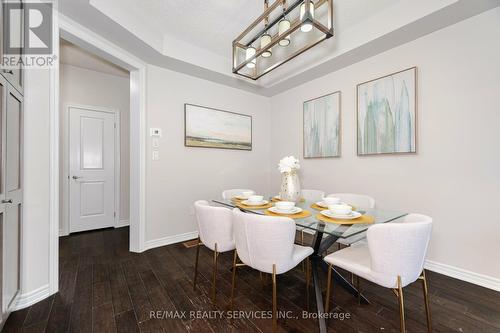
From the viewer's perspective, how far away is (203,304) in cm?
169

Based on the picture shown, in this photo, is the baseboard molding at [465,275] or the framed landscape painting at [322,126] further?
the framed landscape painting at [322,126]

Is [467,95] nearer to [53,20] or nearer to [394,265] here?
[394,265]

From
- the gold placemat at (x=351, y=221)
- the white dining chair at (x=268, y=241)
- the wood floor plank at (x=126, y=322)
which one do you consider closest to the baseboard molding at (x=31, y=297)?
the wood floor plank at (x=126, y=322)

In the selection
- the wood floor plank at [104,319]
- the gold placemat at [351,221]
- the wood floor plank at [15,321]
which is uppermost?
the gold placemat at [351,221]

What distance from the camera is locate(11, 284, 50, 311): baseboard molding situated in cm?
160

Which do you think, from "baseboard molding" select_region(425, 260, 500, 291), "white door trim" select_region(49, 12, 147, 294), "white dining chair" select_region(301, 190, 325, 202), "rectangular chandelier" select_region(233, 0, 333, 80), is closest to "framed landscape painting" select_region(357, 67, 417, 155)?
"white dining chair" select_region(301, 190, 325, 202)

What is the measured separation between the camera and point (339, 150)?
9.82 ft

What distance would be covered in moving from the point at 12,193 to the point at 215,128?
2.42 metres

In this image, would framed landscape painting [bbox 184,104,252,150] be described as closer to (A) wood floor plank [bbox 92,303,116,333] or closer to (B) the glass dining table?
(B) the glass dining table

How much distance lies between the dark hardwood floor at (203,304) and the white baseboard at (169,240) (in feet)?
1.40

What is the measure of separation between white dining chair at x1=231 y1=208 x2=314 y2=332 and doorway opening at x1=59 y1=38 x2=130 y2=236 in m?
3.38

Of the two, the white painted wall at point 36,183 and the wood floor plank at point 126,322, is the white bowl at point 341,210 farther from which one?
the white painted wall at point 36,183

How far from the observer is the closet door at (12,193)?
1.37 metres

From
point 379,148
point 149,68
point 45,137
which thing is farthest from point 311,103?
point 45,137
